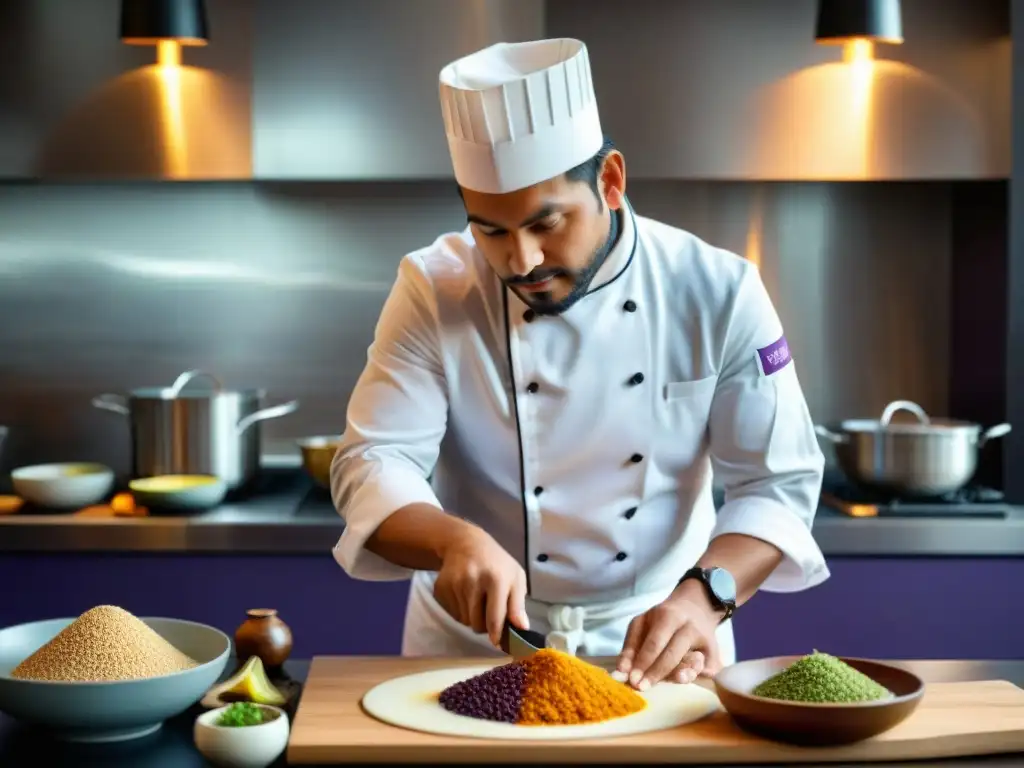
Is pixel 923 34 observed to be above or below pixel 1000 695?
above

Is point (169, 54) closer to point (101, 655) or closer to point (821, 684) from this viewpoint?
point (101, 655)

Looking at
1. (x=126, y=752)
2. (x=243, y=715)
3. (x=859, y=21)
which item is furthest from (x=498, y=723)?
(x=859, y=21)

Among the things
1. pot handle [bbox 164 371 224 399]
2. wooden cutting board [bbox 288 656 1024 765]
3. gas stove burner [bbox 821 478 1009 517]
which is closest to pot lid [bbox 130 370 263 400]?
pot handle [bbox 164 371 224 399]

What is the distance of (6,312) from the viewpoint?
11.6ft

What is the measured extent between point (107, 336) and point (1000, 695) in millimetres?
2532

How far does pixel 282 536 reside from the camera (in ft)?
9.73

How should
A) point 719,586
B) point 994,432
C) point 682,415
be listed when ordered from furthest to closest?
point 994,432 → point 682,415 → point 719,586

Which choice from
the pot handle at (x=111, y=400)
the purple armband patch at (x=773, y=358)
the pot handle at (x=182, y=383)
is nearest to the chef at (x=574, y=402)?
the purple armband patch at (x=773, y=358)

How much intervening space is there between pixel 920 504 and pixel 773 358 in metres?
1.20

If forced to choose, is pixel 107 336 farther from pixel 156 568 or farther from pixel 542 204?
pixel 542 204

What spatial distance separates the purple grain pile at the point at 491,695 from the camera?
62.1 inches

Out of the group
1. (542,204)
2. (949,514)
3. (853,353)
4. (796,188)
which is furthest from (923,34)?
(542,204)

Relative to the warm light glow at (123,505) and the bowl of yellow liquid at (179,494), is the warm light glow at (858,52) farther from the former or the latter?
the warm light glow at (123,505)

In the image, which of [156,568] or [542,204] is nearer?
[542,204]
